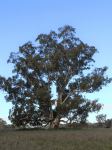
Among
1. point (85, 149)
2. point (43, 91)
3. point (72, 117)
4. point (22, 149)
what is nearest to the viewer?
point (22, 149)

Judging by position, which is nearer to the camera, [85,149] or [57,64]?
[85,149]

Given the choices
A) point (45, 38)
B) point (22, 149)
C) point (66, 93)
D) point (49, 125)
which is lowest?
point (22, 149)

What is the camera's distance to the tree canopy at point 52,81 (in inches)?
2234

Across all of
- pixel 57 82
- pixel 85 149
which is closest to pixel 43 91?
pixel 57 82

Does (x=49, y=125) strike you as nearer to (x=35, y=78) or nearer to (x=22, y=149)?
(x=35, y=78)

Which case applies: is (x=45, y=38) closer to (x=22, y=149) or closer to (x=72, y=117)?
(x=72, y=117)

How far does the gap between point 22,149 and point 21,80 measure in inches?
1482

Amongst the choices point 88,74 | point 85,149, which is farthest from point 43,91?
point 85,149

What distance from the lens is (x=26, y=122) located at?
57688 millimetres

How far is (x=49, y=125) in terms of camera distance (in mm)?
57969

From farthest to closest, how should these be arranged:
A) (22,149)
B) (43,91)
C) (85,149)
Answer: (43,91) < (85,149) < (22,149)

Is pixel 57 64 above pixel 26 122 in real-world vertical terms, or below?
above

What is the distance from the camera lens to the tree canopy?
5675 centimetres

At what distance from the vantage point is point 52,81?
191 ft
